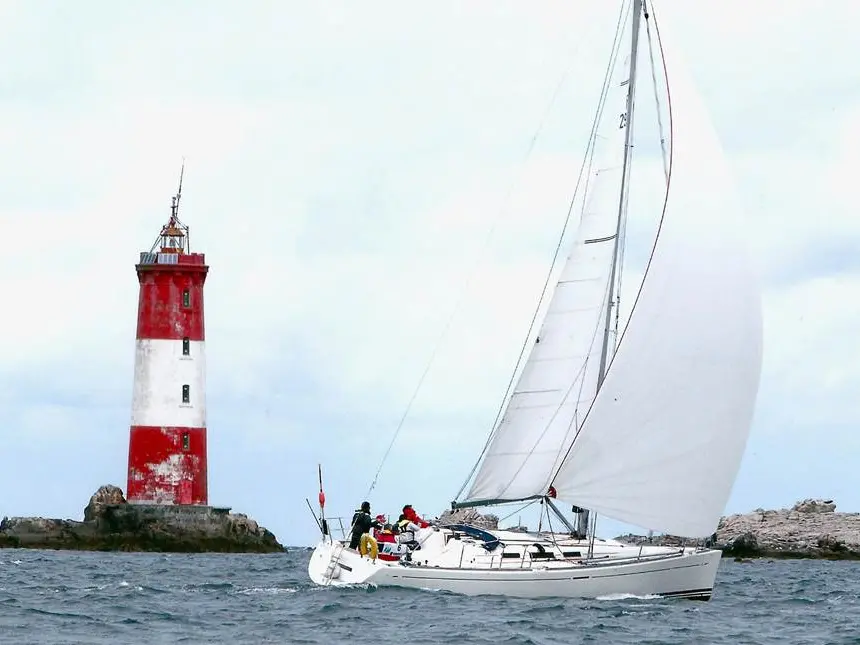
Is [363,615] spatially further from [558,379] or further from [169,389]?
[169,389]

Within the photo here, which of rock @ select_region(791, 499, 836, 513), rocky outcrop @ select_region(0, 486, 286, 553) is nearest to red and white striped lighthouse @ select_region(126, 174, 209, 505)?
rocky outcrop @ select_region(0, 486, 286, 553)

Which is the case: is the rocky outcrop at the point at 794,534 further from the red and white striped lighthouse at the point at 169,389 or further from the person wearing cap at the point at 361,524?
the person wearing cap at the point at 361,524

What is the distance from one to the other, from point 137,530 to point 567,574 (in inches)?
851

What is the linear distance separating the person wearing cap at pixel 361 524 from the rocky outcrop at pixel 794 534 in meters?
25.1

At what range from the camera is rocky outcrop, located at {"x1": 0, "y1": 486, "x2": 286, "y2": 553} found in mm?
44000

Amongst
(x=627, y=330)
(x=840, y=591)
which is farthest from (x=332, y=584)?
(x=840, y=591)

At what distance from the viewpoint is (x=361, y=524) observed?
27.7m

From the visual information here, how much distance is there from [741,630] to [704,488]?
2.67 metres

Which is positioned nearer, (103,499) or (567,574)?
(567,574)

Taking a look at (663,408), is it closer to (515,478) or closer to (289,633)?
(515,478)

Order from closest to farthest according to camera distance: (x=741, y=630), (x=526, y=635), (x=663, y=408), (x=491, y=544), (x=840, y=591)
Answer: (x=526, y=635) < (x=741, y=630) < (x=663, y=408) < (x=491, y=544) < (x=840, y=591)

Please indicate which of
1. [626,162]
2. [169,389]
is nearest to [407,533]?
[626,162]

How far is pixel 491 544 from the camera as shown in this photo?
26500mm

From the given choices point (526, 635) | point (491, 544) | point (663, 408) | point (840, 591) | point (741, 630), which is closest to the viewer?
point (526, 635)
